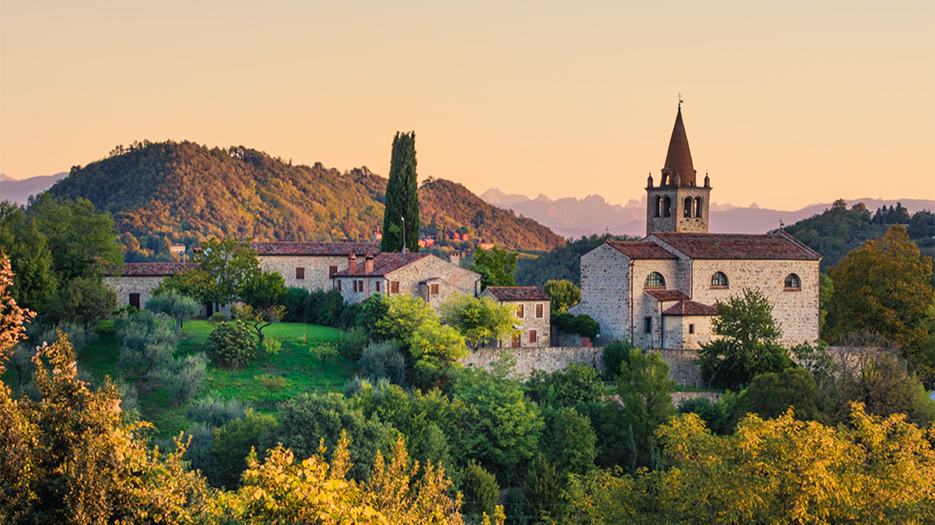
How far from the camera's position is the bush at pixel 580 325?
1634 inches

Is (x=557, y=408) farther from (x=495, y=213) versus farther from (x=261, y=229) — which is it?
(x=495, y=213)

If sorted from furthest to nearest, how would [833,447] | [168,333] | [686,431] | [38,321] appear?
[38,321], [168,333], [686,431], [833,447]

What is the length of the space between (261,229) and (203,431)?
306ft

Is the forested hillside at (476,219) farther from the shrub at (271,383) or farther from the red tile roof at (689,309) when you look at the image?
the shrub at (271,383)

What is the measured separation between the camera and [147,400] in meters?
31.6

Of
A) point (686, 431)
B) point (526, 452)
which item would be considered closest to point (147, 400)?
point (526, 452)

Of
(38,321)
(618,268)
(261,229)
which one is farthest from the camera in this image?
(261,229)

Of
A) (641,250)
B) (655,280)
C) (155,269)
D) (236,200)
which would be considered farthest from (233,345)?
(236,200)

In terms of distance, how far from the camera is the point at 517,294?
4119 centimetres

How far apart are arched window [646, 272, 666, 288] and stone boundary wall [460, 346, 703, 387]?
3974mm

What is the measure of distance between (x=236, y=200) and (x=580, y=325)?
89.7m

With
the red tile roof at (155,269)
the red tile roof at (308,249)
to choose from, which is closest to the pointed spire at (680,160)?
the red tile roof at (308,249)

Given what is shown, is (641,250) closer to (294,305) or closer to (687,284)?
(687,284)

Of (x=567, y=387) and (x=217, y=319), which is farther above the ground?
(x=217, y=319)
